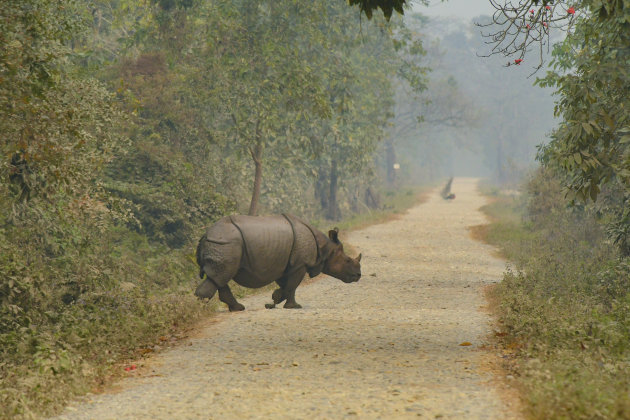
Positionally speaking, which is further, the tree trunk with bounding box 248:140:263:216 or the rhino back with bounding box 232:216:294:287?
the tree trunk with bounding box 248:140:263:216

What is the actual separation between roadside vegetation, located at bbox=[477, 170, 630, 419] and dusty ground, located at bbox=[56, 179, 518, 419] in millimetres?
408

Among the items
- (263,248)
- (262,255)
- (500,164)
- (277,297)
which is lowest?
(277,297)

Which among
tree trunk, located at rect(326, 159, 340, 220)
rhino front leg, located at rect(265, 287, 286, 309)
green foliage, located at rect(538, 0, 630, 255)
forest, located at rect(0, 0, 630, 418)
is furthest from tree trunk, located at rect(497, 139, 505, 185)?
green foliage, located at rect(538, 0, 630, 255)

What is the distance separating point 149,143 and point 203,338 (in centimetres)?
964

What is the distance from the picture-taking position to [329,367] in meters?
8.09

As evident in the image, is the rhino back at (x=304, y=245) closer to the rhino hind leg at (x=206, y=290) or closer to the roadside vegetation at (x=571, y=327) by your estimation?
the rhino hind leg at (x=206, y=290)

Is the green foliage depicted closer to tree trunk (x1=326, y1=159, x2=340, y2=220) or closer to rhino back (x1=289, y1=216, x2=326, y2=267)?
rhino back (x1=289, y1=216, x2=326, y2=267)

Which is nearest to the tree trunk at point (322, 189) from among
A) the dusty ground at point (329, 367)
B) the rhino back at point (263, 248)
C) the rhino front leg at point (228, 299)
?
the dusty ground at point (329, 367)

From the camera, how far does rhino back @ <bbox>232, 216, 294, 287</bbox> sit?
11.6 m

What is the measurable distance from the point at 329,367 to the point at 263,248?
3918 millimetres

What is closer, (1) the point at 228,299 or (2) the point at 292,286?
(1) the point at 228,299

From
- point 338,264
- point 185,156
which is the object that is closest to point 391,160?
point 185,156

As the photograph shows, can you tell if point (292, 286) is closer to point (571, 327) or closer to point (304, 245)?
point (304, 245)

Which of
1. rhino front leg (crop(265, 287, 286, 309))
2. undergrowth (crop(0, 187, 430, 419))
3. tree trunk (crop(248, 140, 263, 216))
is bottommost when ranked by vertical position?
rhino front leg (crop(265, 287, 286, 309))
